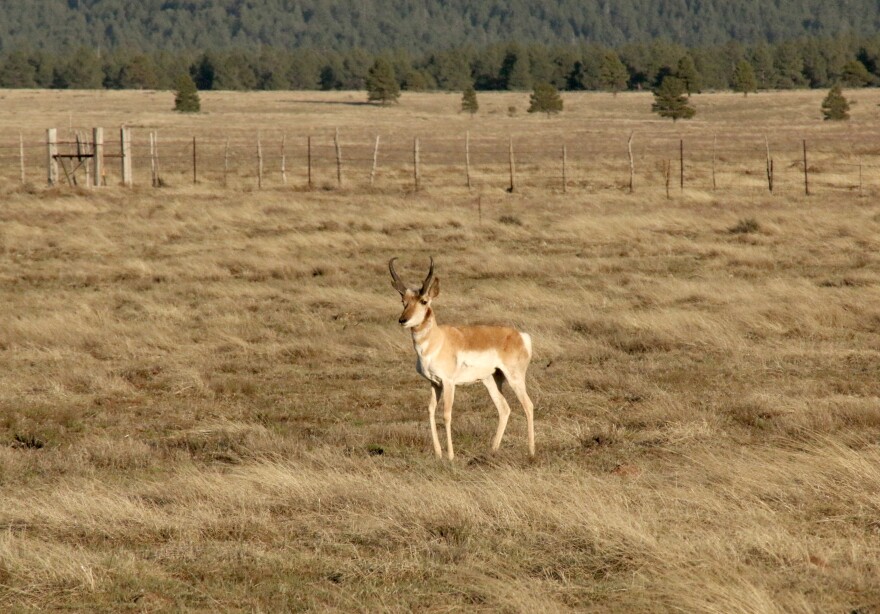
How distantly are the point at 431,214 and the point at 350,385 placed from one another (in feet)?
47.1

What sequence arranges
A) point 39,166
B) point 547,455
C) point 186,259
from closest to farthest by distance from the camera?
point 547,455, point 186,259, point 39,166

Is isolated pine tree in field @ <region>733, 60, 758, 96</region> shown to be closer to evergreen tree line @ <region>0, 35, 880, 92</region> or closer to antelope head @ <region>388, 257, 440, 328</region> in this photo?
evergreen tree line @ <region>0, 35, 880, 92</region>

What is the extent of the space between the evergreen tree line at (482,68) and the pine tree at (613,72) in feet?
0.32

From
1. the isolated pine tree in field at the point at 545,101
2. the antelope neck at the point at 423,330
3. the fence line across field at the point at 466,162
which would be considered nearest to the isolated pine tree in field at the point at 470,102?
the isolated pine tree in field at the point at 545,101

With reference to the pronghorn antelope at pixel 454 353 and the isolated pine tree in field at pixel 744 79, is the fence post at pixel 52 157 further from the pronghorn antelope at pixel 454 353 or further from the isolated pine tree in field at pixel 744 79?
the isolated pine tree in field at pixel 744 79

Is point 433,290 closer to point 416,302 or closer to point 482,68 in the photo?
point 416,302

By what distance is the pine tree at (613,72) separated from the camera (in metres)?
120

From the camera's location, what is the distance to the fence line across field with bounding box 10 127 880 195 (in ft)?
115

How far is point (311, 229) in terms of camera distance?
2503cm

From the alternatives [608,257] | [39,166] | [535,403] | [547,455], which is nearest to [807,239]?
[608,257]

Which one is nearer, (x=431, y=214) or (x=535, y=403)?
(x=535, y=403)

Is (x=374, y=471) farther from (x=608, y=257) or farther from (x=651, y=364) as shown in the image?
(x=608, y=257)

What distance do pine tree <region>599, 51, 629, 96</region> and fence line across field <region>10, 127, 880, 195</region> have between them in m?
58.5

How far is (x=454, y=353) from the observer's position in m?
9.11
